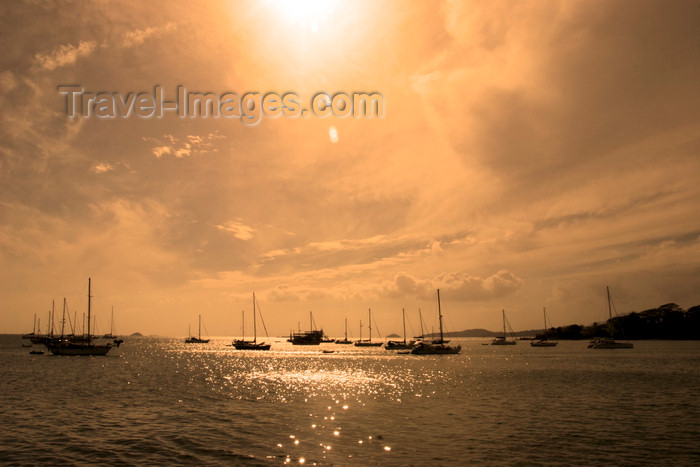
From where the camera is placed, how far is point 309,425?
2972cm

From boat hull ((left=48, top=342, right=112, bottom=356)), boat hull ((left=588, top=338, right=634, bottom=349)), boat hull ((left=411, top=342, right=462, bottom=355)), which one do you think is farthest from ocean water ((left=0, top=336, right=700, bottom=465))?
boat hull ((left=588, top=338, right=634, bottom=349))

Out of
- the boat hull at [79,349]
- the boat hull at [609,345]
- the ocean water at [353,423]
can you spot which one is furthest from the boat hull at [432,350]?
the boat hull at [79,349]

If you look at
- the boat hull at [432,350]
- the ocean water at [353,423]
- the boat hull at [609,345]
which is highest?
the ocean water at [353,423]

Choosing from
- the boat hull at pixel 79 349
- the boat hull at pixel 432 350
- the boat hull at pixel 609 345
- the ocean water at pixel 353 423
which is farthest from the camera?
the boat hull at pixel 609 345

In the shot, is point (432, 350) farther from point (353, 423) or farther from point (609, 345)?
point (353, 423)

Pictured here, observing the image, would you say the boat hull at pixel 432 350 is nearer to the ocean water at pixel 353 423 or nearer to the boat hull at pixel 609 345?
the boat hull at pixel 609 345

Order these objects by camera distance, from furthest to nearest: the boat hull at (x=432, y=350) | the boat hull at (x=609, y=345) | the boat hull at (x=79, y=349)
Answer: the boat hull at (x=609, y=345), the boat hull at (x=432, y=350), the boat hull at (x=79, y=349)

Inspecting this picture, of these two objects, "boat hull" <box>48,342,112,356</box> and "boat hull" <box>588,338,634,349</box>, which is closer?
"boat hull" <box>48,342,112,356</box>

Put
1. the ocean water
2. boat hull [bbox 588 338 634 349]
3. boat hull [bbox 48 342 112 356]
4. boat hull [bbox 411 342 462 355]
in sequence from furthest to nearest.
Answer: boat hull [bbox 588 338 634 349] < boat hull [bbox 411 342 462 355] < boat hull [bbox 48 342 112 356] < the ocean water

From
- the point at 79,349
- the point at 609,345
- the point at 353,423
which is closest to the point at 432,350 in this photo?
the point at 609,345

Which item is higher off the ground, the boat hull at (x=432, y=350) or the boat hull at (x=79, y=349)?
the boat hull at (x=79, y=349)

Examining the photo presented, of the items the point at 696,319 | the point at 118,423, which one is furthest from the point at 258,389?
the point at 696,319

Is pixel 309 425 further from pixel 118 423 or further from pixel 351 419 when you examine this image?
pixel 118 423

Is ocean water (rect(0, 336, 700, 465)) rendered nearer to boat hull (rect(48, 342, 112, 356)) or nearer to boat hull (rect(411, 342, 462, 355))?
boat hull (rect(48, 342, 112, 356))
